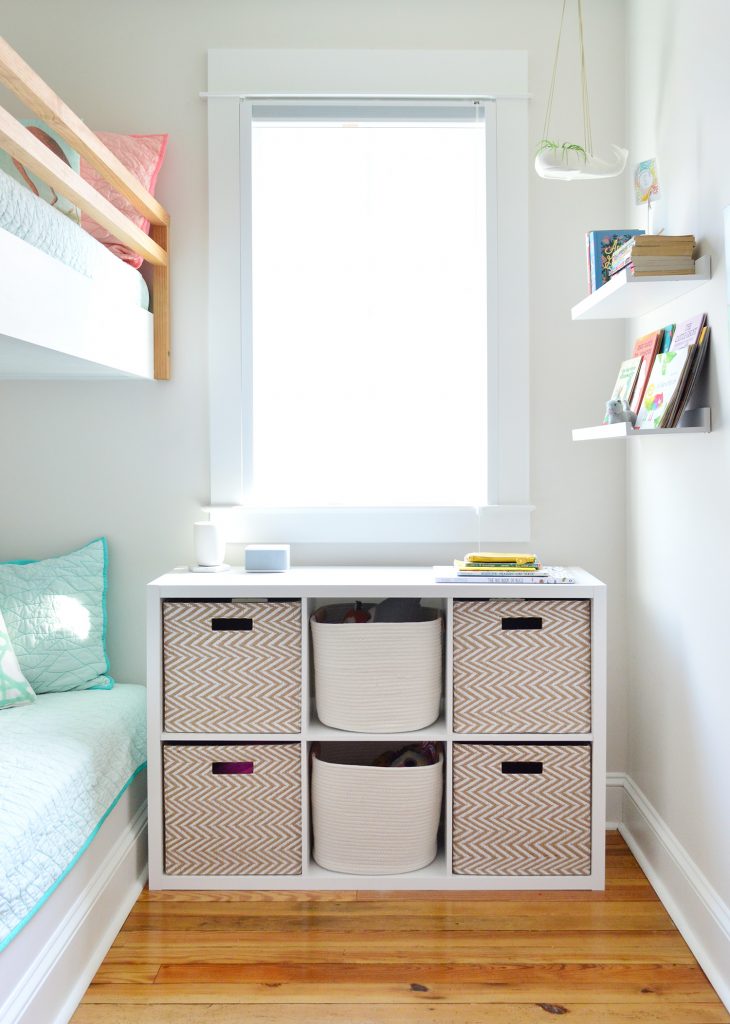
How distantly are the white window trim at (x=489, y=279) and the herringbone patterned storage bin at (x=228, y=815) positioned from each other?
0.69 metres

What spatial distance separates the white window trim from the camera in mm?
2451

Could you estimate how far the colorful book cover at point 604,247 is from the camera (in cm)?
208

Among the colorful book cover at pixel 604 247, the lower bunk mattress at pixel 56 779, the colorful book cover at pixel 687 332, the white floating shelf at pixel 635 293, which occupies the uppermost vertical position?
the colorful book cover at pixel 604 247

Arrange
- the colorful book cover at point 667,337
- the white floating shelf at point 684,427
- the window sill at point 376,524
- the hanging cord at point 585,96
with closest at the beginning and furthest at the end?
the white floating shelf at point 684,427 → the colorful book cover at point 667,337 → the hanging cord at point 585,96 → the window sill at point 376,524

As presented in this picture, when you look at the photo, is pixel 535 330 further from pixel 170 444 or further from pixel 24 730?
pixel 24 730

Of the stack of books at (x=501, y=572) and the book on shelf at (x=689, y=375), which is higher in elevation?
the book on shelf at (x=689, y=375)

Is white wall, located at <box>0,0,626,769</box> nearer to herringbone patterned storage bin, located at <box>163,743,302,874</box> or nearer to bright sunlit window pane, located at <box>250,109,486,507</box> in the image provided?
bright sunlit window pane, located at <box>250,109,486,507</box>

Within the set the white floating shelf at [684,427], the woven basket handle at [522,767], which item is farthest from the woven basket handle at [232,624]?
the white floating shelf at [684,427]

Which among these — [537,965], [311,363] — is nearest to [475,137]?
[311,363]

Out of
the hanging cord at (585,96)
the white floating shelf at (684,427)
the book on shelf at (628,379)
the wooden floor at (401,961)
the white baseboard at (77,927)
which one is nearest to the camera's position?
the white baseboard at (77,927)

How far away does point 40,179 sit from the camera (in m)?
1.86

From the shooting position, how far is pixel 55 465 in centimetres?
253

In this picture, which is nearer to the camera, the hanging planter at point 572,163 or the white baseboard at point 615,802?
the hanging planter at point 572,163

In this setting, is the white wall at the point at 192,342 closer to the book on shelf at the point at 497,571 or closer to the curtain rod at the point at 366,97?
the curtain rod at the point at 366,97
